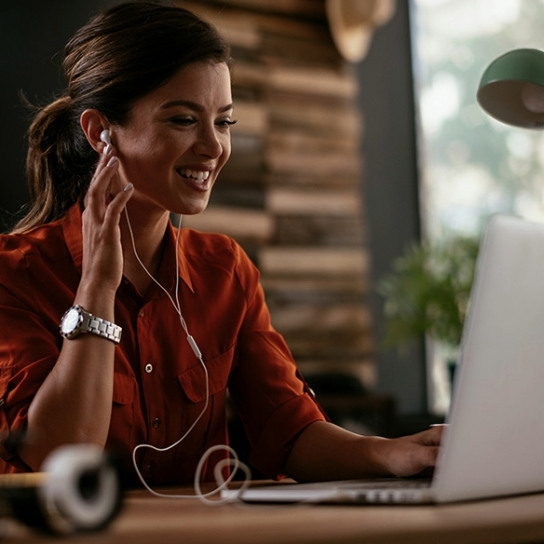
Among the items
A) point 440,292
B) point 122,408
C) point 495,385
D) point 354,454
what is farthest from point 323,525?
point 440,292

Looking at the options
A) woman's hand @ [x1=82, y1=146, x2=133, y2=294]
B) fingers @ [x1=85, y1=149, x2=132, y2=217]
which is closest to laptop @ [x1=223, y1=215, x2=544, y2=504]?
woman's hand @ [x1=82, y1=146, x2=133, y2=294]

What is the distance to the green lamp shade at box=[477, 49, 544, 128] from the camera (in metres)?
1.61

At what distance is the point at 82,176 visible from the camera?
1901mm

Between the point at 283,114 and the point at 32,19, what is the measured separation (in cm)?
183

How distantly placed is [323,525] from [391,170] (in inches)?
171

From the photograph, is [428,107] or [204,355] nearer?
[204,355]

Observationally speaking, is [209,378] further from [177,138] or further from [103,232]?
[177,138]

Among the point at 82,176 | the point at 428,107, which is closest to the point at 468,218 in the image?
the point at 428,107

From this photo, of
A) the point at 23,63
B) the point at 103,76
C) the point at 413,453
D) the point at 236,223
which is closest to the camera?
the point at 413,453

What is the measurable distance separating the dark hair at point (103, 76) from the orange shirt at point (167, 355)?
6.2 inches

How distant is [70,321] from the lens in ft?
4.73

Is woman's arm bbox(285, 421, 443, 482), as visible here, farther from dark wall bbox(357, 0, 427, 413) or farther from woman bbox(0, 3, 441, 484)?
dark wall bbox(357, 0, 427, 413)

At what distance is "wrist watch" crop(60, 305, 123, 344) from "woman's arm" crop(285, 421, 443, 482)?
15.9 inches

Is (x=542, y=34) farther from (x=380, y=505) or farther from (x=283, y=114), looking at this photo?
(x=380, y=505)
